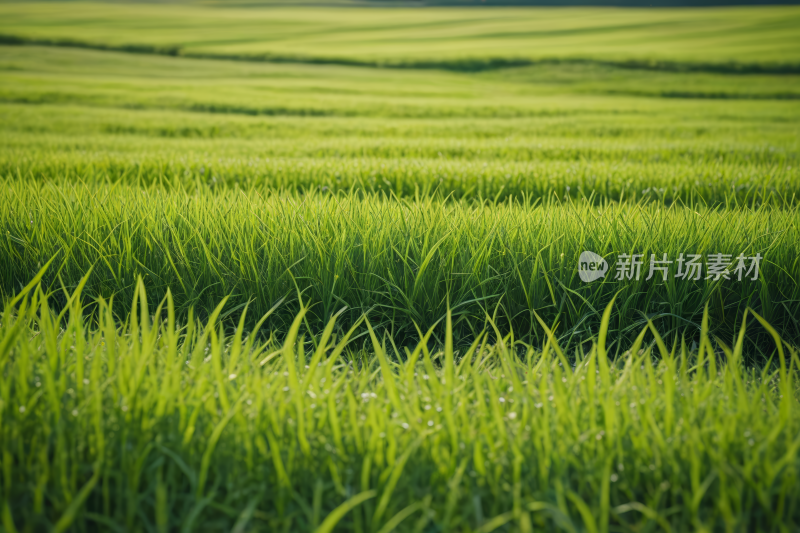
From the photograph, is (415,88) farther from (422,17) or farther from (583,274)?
(422,17)

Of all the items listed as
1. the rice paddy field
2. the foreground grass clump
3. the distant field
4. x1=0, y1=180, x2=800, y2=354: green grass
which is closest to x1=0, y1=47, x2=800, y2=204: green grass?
the rice paddy field

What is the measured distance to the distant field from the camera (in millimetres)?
37594

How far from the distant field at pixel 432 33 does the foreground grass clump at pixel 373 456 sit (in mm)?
39273

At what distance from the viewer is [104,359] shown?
148 centimetres

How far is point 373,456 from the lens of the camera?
117 cm

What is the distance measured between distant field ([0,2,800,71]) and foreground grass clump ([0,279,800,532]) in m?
39.3

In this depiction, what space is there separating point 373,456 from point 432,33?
58.4 metres

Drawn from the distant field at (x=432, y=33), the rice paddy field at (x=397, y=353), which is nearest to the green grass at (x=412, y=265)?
the rice paddy field at (x=397, y=353)

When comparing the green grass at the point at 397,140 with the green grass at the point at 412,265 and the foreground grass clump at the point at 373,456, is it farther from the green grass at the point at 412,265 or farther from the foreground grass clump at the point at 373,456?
the foreground grass clump at the point at 373,456

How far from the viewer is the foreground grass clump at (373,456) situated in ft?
3.40

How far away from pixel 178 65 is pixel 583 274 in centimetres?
3718

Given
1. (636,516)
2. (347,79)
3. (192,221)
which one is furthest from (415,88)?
(636,516)

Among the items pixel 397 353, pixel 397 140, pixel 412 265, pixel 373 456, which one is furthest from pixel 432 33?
pixel 373 456

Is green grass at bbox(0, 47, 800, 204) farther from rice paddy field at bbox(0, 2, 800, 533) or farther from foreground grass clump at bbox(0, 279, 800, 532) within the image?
foreground grass clump at bbox(0, 279, 800, 532)
